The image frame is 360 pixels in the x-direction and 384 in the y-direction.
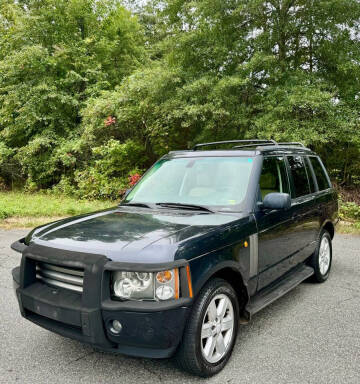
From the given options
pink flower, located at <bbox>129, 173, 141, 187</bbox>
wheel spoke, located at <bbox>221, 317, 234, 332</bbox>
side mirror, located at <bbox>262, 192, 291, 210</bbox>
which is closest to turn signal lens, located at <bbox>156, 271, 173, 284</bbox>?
wheel spoke, located at <bbox>221, 317, 234, 332</bbox>

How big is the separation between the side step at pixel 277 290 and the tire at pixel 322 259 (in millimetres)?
224

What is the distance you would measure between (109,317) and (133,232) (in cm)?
69

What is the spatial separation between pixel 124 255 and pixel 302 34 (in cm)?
1040

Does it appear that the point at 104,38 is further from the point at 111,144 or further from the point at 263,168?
the point at 263,168

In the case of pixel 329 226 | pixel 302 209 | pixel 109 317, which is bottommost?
pixel 329 226

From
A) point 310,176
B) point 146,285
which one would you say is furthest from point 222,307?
point 310,176

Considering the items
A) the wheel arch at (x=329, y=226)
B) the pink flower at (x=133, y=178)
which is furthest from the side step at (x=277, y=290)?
the pink flower at (x=133, y=178)

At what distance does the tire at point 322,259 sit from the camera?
4.84 meters

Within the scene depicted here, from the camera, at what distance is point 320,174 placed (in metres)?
5.31

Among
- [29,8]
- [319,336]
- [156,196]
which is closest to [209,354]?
[319,336]

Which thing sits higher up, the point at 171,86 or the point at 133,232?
the point at 171,86

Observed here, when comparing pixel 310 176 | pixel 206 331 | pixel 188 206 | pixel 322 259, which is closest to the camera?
pixel 206 331

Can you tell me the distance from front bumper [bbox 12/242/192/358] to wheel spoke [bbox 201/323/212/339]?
0.26m

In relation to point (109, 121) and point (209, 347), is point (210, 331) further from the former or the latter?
point (109, 121)
